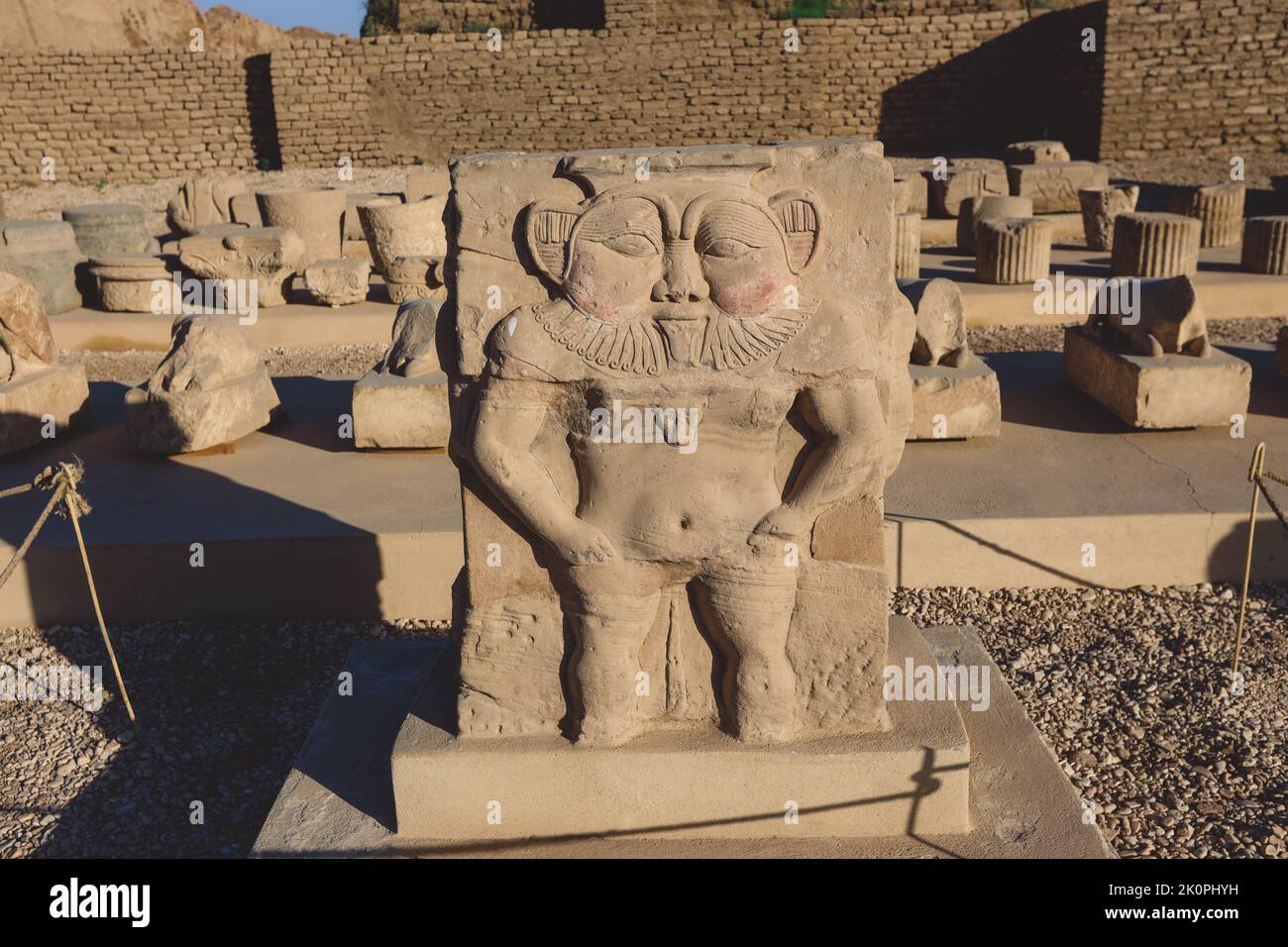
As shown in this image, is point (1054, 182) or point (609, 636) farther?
point (1054, 182)

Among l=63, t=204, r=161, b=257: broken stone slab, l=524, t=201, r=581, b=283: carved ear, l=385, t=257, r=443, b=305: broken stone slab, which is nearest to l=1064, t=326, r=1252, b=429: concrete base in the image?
l=524, t=201, r=581, b=283: carved ear

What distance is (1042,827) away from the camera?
9.73 feet

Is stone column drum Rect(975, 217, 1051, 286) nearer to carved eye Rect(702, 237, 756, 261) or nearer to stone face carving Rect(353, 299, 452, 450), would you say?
stone face carving Rect(353, 299, 452, 450)

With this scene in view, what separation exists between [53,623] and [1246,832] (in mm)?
4575

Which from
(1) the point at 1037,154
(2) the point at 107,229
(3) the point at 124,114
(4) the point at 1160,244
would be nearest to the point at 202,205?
(2) the point at 107,229

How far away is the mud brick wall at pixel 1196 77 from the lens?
613 inches

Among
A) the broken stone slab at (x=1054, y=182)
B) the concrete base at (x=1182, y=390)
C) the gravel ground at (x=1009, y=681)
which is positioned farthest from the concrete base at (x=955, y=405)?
the broken stone slab at (x=1054, y=182)

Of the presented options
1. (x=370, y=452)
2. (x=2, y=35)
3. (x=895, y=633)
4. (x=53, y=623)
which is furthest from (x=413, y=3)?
(x=895, y=633)

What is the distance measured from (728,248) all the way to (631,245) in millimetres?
233

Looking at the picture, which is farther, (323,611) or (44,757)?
(323,611)

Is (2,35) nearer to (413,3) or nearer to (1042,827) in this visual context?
(413,3)

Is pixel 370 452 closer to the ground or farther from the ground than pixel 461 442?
closer to the ground

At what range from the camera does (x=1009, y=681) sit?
4246mm

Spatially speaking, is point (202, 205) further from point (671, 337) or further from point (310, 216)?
point (671, 337)
